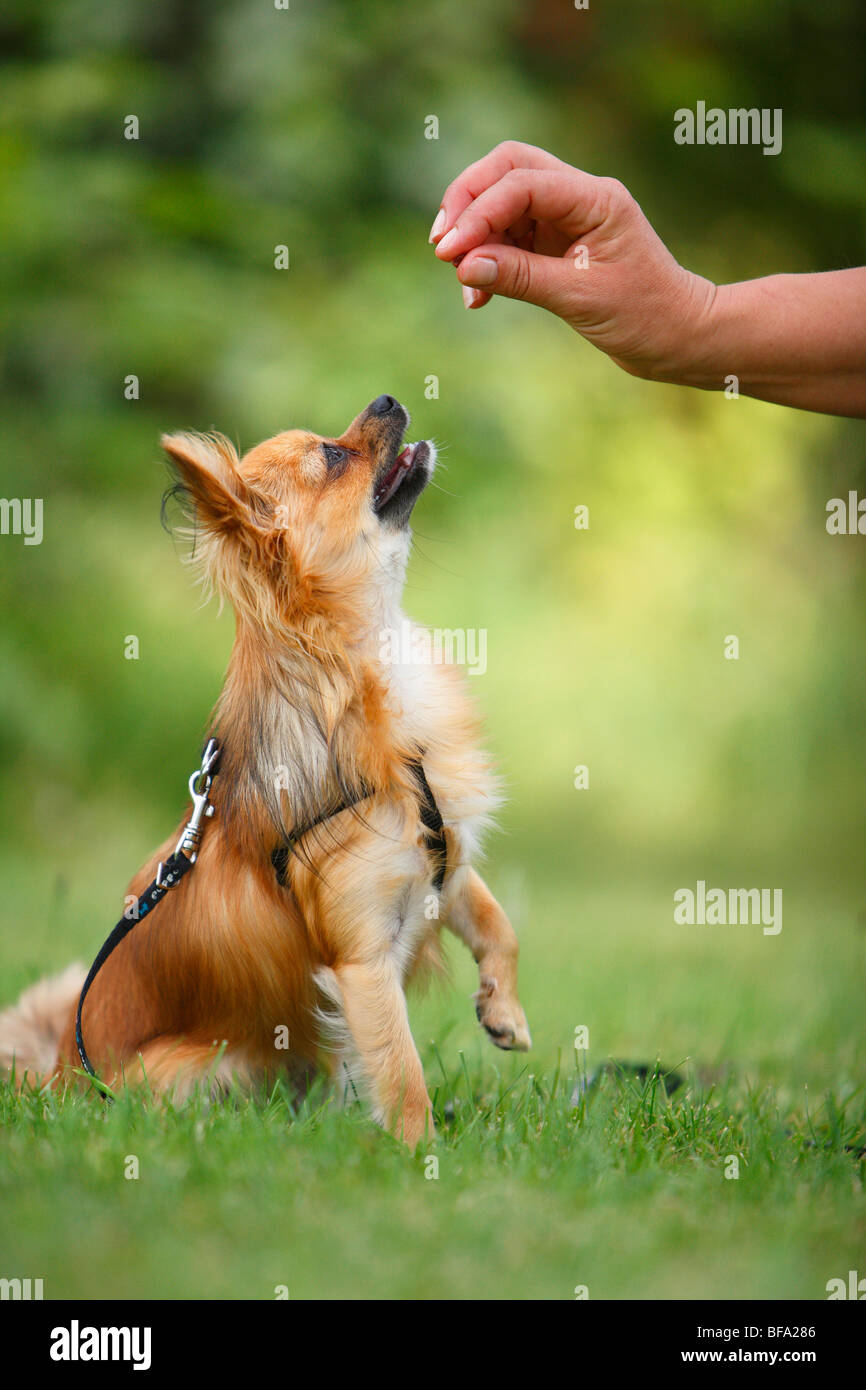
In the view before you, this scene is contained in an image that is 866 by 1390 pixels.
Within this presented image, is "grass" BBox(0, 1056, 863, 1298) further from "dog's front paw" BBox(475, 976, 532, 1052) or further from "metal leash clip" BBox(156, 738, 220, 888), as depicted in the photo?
"metal leash clip" BBox(156, 738, 220, 888)

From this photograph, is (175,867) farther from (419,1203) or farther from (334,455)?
(334,455)

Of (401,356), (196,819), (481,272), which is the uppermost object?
(401,356)

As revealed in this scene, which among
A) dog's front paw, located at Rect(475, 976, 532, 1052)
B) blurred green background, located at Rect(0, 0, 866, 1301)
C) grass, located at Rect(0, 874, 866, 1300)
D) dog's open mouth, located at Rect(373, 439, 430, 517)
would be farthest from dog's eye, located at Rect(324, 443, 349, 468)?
blurred green background, located at Rect(0, 0, 866, 1301)

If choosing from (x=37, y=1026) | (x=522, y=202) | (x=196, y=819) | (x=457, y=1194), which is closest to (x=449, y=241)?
(x=522, y=202)

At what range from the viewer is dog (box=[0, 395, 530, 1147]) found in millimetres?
3023

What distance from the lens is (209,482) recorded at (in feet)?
10.1

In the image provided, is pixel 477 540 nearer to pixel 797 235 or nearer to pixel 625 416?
pixel 625 416

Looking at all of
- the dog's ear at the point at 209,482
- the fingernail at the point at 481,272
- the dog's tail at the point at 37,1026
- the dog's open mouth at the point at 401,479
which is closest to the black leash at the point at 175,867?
the dog's tail at the point at 37,1026

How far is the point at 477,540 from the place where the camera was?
10.1 m

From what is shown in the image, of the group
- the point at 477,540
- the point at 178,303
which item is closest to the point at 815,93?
the point at 477,540

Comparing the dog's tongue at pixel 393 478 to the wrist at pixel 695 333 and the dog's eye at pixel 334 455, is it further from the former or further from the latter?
the wrist at pixel 695 333

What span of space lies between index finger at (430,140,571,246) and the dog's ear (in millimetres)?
799

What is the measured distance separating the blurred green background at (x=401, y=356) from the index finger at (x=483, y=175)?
5.95 metres

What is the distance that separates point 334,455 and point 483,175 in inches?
38.1
